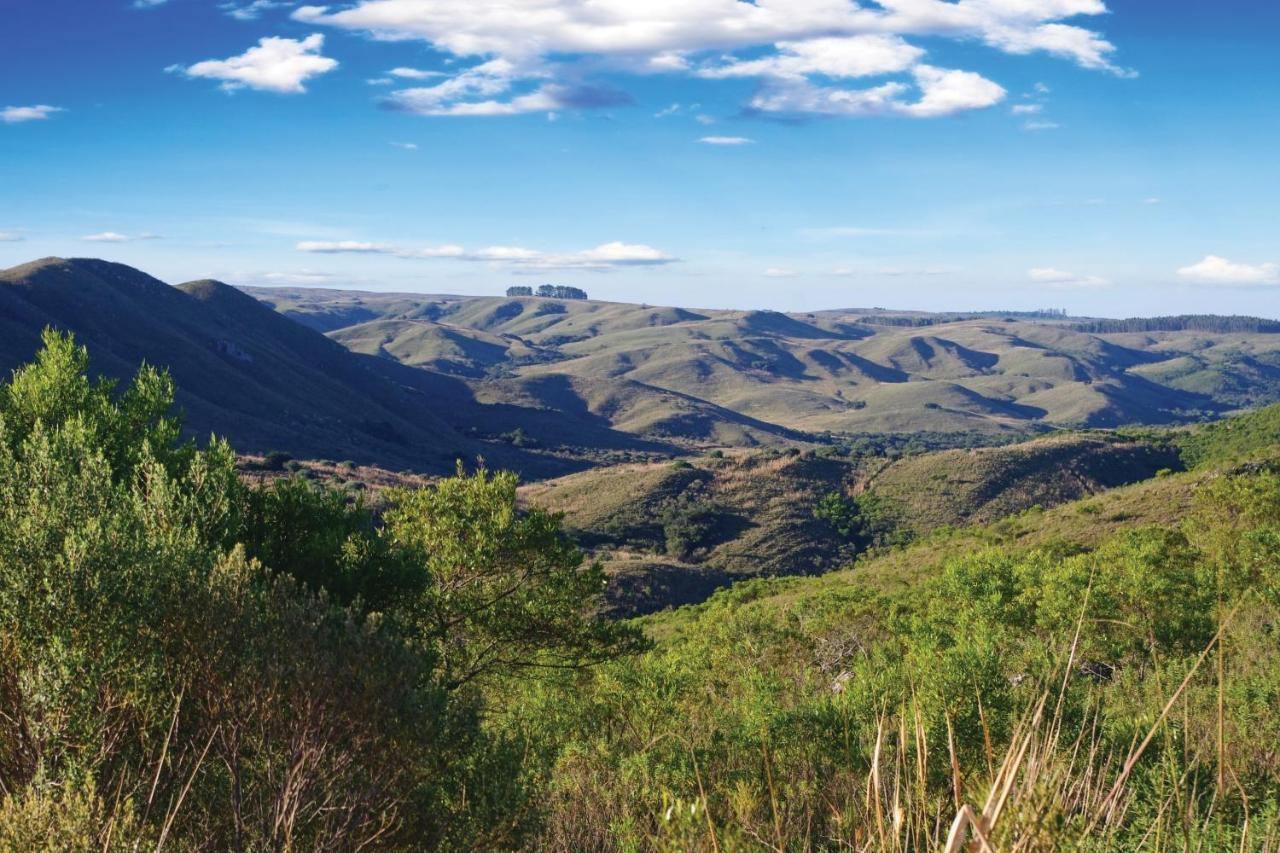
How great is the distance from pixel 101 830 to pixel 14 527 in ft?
19.3

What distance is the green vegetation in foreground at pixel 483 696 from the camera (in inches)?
237

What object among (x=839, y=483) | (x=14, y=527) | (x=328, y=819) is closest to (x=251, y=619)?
(x=328, y=819)

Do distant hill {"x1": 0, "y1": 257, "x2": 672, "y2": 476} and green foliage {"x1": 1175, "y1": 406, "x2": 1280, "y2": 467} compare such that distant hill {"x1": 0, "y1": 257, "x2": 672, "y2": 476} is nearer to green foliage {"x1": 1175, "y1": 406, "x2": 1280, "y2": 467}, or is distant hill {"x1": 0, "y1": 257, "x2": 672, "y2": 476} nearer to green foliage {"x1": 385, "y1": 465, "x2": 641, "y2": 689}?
green foliage {"x1": 1175, "y1": 406, "x2": 1280, "y2": 467}

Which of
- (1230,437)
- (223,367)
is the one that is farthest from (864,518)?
(223,367)

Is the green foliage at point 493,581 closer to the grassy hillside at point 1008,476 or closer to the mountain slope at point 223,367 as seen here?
the grassy hillside at point 1008,476

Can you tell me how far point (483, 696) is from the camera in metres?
15.5

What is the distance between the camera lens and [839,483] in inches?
4163

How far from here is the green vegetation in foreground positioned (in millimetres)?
6012

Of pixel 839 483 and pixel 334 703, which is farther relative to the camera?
pixel 839 483

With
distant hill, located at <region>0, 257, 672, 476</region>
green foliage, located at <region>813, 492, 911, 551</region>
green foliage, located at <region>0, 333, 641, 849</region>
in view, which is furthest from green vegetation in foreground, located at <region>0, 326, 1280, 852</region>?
distant hill, located at <region>0, 257, 672, 476</region>

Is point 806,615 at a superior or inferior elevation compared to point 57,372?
inferior

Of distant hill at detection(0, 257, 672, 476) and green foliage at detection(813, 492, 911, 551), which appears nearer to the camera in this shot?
green foliage at detection(813, 492, 911, 551)

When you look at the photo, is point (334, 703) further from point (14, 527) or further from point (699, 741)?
point (699, 741)

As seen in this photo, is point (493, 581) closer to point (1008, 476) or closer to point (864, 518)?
point (864, 518)
